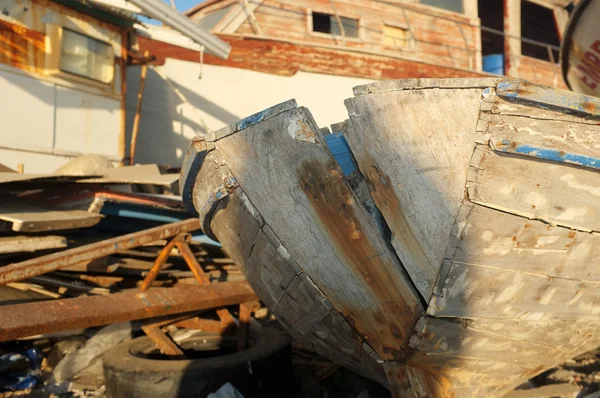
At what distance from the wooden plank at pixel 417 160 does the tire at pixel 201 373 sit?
5.11ft

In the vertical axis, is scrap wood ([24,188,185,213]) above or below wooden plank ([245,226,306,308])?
below

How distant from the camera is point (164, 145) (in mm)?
9391

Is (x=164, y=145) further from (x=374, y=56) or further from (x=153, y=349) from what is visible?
(x=153, y=349)

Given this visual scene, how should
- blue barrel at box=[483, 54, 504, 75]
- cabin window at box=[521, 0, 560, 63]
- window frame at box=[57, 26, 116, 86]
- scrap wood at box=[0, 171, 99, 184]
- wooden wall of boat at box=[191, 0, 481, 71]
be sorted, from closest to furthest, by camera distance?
scrap wood at box=[0, 171, 99, 184]
window frame at box=[57, 26, 116, 86]
wooden wall of boat at box=[191, 0, 481, 71]
blue barrel at box=[483, 54, 504, 75]
cabin window at box=[521, 0, 560, 63]

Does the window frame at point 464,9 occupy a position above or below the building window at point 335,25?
above

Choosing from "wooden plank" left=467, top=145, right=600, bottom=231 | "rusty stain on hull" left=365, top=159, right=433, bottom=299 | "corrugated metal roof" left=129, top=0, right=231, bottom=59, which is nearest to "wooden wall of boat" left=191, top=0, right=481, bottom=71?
"corrugated metal roof" left=129, top=0, right=231, bottom=59

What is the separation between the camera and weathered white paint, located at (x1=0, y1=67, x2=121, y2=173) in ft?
21.3

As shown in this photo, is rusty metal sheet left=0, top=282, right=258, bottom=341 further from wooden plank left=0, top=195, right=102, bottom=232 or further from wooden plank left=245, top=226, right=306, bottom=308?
wooden plank left=0, top=195, right=102, bottom=232

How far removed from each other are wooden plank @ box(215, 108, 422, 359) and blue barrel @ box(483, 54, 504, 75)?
1131 centimetres

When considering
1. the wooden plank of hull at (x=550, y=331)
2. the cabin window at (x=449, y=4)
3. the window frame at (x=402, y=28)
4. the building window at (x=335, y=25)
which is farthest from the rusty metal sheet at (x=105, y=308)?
the cabin window at (x=449, y=4)

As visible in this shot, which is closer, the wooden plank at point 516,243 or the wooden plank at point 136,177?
the wooden plank at point 516,243

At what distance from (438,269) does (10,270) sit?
255cm

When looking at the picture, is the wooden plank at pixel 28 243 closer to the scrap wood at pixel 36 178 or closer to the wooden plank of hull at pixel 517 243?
the scrap wood at pixel 36 178

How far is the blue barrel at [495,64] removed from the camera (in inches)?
476
